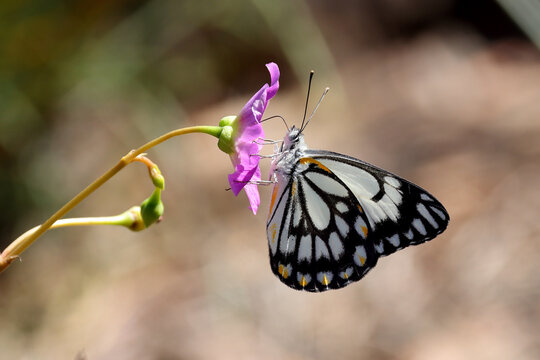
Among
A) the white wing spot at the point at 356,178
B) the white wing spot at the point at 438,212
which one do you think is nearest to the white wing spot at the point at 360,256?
the white wing spot at the point at 356,178

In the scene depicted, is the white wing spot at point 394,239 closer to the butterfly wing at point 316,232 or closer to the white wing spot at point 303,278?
the butterfly wing at point 316,232

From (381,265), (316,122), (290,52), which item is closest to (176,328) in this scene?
(381,265)

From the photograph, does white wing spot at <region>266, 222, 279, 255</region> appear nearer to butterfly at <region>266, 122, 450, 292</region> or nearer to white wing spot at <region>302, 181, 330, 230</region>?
butterfly at <region>266, 122, 450, 292</region>

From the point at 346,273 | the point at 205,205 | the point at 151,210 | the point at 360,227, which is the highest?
the point at 151,210

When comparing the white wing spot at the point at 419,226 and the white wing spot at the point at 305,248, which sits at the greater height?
the white wing spot at the point at 305,248

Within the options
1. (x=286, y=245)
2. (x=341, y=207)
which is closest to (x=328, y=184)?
(x=341, y=207)

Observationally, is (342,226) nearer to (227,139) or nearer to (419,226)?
(419,226)
